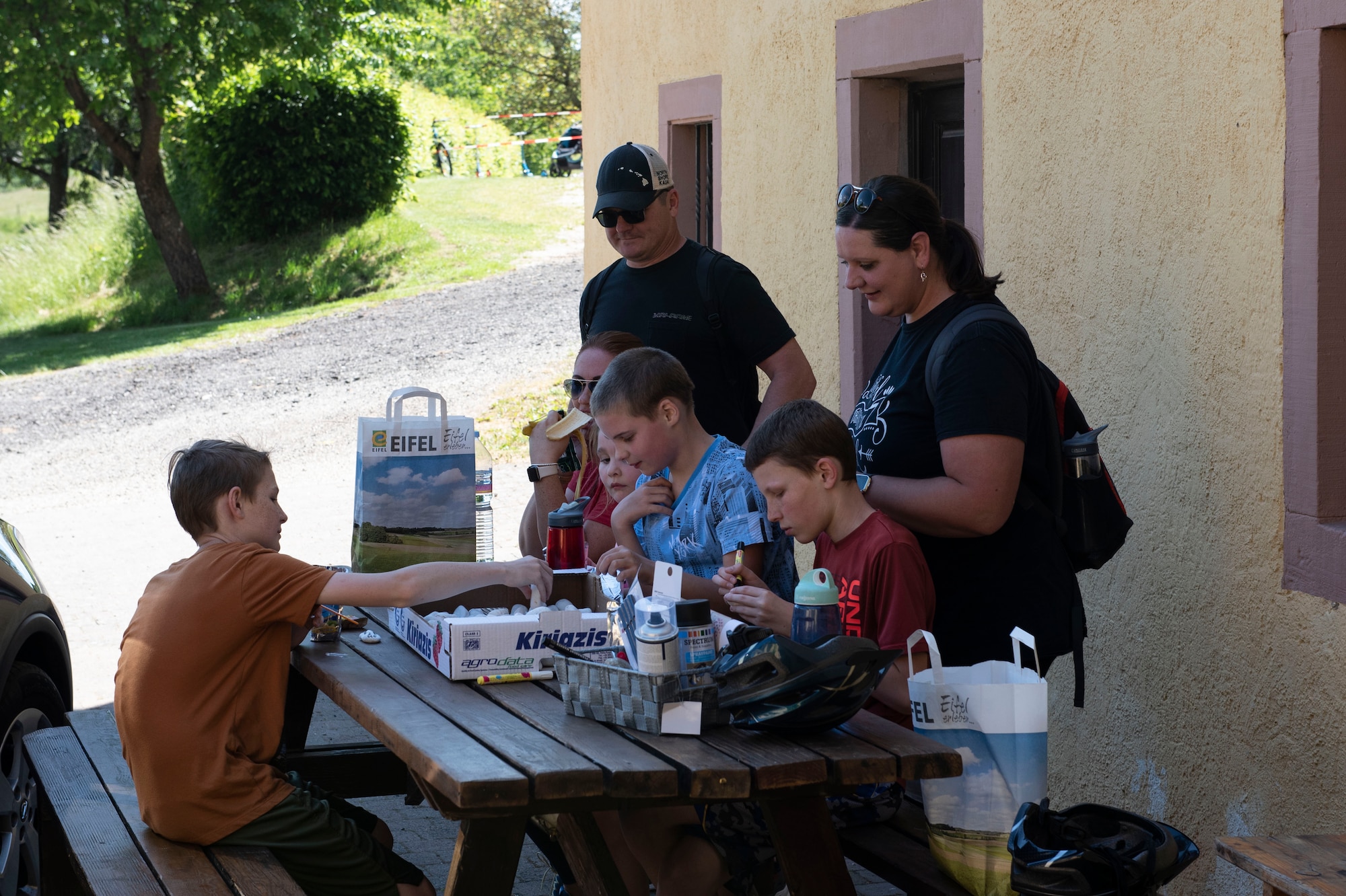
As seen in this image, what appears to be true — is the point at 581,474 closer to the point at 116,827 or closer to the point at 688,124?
the point at 116,827

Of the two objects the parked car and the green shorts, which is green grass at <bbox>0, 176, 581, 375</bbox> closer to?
the parked car

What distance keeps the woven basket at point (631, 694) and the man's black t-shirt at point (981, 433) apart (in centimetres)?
82

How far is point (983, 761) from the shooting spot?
2.70 meters

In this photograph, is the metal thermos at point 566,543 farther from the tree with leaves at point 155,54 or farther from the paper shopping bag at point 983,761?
the tree with leaves at point 155,54

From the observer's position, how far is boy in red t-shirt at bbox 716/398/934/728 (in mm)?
2967

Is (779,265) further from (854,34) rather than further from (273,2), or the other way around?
(273,2)

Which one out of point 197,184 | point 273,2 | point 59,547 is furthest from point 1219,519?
point 197,184

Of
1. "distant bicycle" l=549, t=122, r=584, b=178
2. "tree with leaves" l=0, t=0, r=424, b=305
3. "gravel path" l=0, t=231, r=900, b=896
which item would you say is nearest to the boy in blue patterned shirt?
"gravel path" l=0, t=231, r=900, b=896

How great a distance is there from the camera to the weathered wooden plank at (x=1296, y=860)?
2.40 meters

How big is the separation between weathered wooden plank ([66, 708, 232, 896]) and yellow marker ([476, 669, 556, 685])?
67cm

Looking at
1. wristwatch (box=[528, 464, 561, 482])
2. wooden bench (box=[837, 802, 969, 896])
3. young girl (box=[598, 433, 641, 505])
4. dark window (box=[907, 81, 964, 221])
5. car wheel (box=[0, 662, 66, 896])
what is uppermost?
dark window (box=[907, 81, 964, 221])

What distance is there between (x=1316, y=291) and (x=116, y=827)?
3072mm

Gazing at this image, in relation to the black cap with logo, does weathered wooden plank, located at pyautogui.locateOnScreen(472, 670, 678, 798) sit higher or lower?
lower

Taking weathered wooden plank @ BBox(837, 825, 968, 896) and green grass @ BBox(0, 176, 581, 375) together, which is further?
green grass @ BBox(0, 176, 581, 375)
